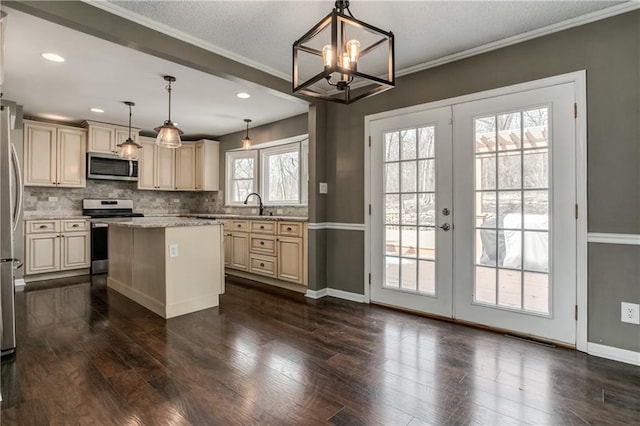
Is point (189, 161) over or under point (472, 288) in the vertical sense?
over

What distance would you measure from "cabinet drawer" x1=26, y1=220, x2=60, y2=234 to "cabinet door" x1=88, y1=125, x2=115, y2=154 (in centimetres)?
122

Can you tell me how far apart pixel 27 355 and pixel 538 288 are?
12.4ft

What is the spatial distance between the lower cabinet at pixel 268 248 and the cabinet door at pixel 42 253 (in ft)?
7.77

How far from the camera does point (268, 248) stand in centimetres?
448

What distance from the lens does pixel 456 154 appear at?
9.84ft

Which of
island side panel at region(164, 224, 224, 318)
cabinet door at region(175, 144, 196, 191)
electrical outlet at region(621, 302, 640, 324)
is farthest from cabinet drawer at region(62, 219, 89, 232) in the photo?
electrical outlet at region(621, 302, 640, 324)

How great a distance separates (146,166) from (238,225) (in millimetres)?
2320

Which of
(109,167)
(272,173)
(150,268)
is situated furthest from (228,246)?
(109,167)

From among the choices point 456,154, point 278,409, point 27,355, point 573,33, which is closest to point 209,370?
point 278,409

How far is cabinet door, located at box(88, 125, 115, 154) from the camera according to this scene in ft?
17.0

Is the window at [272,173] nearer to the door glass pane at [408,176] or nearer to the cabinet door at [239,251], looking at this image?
the cabinet door at [239,251]

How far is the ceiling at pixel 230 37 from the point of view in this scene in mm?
2293

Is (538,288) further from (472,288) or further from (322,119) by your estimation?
(322,119)

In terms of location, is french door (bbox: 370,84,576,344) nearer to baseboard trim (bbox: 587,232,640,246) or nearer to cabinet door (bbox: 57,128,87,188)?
baseboard trim (bbox: 587,232,640,246)
